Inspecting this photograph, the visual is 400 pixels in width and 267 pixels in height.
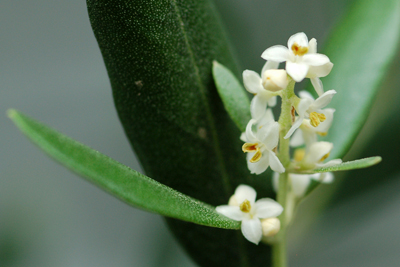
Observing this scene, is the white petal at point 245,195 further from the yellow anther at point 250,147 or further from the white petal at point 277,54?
the white petal at point 277,54

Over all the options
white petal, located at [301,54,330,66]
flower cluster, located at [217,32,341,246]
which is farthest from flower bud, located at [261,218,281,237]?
white petal, located at [301,54,330,66]

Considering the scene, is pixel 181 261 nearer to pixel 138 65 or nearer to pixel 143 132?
pixel 143 132

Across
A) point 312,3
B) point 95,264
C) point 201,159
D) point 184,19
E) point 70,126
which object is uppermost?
point 184,19

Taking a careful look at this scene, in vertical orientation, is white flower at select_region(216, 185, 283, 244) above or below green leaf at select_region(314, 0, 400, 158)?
below

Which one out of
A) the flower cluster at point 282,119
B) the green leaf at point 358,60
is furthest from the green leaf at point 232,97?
the green leaf at point 358,60

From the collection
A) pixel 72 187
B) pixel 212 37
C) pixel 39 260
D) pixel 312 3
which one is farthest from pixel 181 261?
pixel 312 3

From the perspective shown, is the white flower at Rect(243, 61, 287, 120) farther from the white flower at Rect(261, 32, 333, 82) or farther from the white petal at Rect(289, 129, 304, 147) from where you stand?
the white petal at Rect(289, 129, 304, 147)
